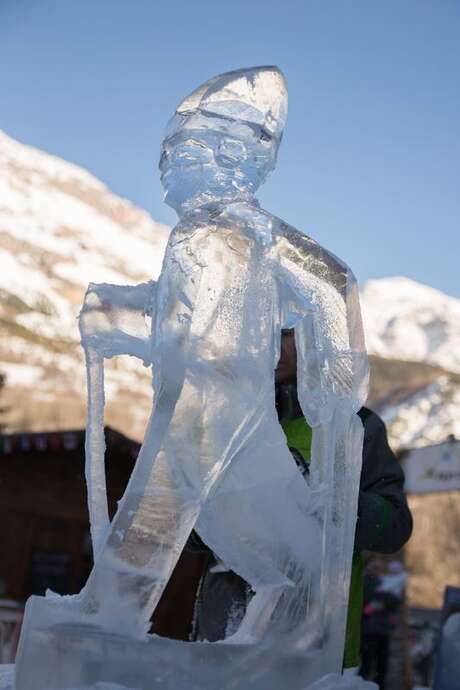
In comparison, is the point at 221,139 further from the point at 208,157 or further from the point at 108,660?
the point at 108,660

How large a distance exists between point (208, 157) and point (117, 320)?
0.43m

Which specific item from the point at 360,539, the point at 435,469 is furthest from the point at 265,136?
the point at 435,469

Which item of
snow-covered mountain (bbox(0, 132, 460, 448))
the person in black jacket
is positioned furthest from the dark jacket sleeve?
snow-covered mountain (bbox(0, 132, 460, 448))

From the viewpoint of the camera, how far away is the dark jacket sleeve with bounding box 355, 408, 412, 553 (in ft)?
7.13

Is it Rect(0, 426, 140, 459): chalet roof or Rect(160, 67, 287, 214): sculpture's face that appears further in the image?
Rect(0, 426, 140, 459): chalet roof

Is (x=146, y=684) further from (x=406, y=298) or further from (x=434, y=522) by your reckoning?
(x=406, y=298)

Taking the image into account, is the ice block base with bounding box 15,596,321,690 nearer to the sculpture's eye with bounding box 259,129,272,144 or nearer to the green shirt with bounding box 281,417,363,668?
the green shirt with bounding box 281,417,363,668

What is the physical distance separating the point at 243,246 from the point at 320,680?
0.90 meters

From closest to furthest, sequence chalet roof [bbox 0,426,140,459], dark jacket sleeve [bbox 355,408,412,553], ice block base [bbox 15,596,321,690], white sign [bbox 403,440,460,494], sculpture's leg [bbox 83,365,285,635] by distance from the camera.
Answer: ice block base [bbox 15,596,321,690], sculpture's leg [bbox 83,365,285,635], dark jacket sleeve [bbox 355,408,412,553], white sign [bbox 403,440,460,494], chalet roof [bbox 0,426,140,459]

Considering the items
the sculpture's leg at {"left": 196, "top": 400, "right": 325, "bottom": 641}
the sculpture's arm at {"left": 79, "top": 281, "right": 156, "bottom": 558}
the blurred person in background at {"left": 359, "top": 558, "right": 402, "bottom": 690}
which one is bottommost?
the blurred person in background at {"left": 359, "top": 558, "right": 402, "bottom": 690}

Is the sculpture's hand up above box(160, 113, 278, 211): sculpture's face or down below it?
below

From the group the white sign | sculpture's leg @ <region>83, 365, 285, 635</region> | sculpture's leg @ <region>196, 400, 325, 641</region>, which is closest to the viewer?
sculpture's leg @ <region>83, 365, 285, 635</region>

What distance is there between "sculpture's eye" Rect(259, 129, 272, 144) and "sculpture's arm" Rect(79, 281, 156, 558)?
1.40 feet

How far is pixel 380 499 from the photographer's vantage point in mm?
2223
